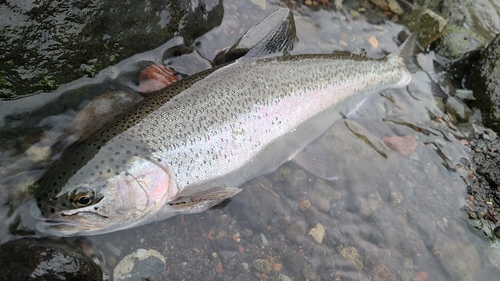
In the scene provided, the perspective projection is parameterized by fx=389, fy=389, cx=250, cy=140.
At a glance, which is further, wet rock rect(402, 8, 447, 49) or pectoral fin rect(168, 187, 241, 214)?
wet rock rect(402, 8, 447, 49)

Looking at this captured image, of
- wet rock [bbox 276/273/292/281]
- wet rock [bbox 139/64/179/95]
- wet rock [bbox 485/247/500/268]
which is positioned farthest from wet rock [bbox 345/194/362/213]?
wet rock [bbox 139/64/179/95]

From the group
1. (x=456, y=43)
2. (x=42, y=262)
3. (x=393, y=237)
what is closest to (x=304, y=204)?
(x=393, y=237)

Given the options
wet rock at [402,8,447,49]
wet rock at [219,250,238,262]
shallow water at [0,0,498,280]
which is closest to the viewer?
shallow water at [0,0,498,280]

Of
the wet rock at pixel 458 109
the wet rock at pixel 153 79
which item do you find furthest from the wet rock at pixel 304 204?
the wet rock at pixel 458 109

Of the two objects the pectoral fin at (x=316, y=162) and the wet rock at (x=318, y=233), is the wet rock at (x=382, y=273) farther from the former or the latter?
the pectoral fin at (x=316, y=162)

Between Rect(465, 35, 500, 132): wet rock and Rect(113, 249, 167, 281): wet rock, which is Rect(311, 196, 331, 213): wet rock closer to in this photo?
Rect(113, 249, 167, 281): wet rock

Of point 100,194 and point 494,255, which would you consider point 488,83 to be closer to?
point 494,255

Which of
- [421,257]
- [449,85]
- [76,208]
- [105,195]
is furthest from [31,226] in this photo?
[449,85]
